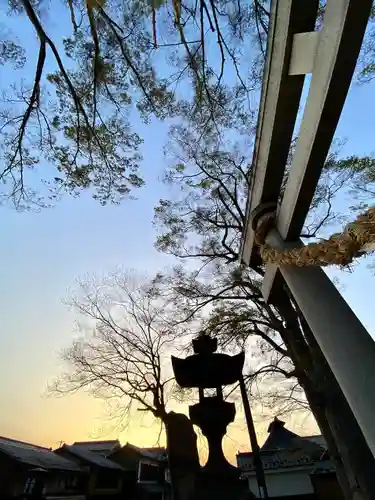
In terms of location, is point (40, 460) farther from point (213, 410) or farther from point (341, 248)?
point (341, 248)

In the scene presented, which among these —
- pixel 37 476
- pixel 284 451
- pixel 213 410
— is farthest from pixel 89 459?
pixel 213 410

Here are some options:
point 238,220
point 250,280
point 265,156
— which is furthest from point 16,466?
point 265,156

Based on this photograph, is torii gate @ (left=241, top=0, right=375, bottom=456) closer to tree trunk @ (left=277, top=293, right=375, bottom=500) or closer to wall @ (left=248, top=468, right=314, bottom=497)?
tree trunk @ (left=277, top=293, right=375, bottom=500)

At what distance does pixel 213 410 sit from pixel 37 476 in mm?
13288

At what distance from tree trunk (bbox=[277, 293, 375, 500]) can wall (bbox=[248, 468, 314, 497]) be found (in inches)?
315

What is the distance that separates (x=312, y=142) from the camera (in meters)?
1.44

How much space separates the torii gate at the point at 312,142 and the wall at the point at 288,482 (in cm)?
1310

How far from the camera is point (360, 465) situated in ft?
12.5

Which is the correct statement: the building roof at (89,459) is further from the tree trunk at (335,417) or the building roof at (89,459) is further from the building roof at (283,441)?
the tree trunk at (335,417)

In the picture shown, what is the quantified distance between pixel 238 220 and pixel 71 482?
49.7 ft

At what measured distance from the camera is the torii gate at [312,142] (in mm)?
1154

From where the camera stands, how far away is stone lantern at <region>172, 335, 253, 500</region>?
178 centimetres

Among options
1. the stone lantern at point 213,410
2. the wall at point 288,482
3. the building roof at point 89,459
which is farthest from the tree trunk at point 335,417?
the building roof at point 89,459

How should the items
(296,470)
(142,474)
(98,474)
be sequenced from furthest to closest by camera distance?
(98,474) < (142,474) < (296,470)
